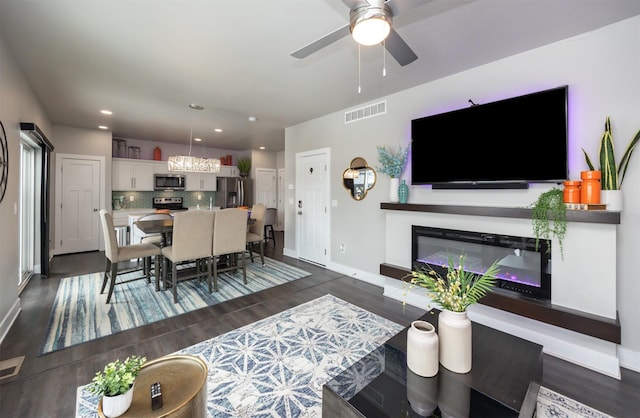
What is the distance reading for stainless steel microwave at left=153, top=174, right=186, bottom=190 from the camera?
6.79 meters

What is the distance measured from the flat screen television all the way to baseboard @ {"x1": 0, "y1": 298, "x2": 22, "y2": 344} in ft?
14.4

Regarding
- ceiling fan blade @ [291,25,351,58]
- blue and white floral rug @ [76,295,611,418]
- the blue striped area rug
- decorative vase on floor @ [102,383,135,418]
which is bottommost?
blue and white floral rug @ [76,295,611,418]

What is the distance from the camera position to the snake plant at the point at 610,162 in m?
2.04

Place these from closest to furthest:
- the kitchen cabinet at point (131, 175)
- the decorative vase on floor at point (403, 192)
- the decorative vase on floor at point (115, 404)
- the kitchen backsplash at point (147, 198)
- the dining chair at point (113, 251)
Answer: the decorative vase on floor at point (115, 404) < the dining chair at point (113, 251) < the decorative vase on floor at point (403, 192) < the kitchen cabinet at point (131, 175) < the kitchen backsplash at point (147, 198)

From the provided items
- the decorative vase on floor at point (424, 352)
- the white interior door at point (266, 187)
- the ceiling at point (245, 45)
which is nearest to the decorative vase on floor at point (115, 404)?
the decorative vase on floor at point (424, 352)

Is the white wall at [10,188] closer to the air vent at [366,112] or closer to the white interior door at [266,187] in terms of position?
the air vent at [366,112]

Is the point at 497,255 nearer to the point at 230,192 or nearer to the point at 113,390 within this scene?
the point at 113,390

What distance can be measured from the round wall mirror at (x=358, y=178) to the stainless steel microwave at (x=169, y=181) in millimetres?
5000

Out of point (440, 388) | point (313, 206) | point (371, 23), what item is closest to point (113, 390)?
point (440, 388)

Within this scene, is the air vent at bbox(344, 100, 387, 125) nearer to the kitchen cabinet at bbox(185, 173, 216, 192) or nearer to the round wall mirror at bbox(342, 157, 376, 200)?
the round wall mirror at bbox(342, 157, 376, 200)

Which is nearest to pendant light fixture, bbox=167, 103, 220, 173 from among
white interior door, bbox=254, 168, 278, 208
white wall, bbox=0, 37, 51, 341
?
white wall, bbox=0, 37, 51, 341

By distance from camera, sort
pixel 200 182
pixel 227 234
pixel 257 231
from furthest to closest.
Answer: pixel 200 182 < pixel 257 231 < pixel 227 234

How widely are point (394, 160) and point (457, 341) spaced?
2405 millimetres

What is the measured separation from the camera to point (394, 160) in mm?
3410
